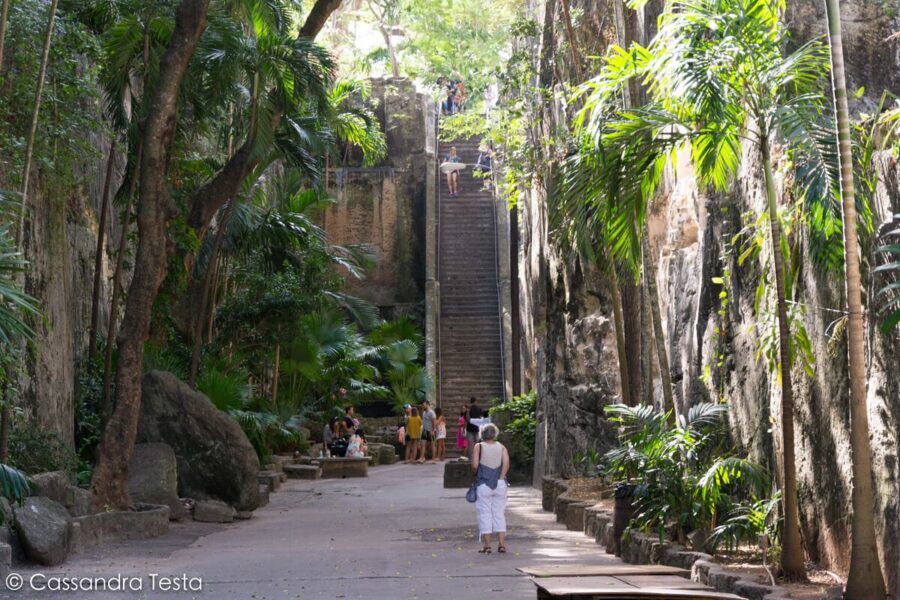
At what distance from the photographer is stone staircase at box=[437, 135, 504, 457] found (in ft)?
102

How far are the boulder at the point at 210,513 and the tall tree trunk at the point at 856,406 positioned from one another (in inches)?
379

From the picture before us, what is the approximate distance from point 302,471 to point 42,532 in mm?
13423

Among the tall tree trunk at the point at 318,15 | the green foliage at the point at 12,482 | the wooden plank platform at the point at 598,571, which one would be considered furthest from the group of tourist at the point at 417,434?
the green foliage at the point at 12,482

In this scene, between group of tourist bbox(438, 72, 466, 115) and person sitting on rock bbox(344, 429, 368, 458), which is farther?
group of tourist bbox(438, 72, 466, 115)

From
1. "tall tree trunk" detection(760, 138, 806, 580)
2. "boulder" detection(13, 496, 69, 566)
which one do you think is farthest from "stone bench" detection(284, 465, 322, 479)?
"tall tree trunk" detection(760, 138, 806, 580)

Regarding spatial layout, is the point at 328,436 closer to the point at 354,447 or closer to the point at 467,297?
the point at 354,447

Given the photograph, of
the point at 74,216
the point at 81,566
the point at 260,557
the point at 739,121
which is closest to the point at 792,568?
the point at 739,121

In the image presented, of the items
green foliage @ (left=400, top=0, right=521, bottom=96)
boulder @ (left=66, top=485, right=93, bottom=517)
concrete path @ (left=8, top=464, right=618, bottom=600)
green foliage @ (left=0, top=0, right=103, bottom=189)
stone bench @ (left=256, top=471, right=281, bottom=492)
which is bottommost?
concrete path @ (left=8, top=464, right=618, bottom=600)

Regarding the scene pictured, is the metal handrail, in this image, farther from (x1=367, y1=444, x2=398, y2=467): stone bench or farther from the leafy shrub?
the leafy shrub

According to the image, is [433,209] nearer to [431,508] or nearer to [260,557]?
[431,508]

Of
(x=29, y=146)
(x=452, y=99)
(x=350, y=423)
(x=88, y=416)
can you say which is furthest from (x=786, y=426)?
(x=452, y=99)

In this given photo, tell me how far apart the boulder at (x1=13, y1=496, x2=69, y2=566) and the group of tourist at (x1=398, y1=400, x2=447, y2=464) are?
1612cm

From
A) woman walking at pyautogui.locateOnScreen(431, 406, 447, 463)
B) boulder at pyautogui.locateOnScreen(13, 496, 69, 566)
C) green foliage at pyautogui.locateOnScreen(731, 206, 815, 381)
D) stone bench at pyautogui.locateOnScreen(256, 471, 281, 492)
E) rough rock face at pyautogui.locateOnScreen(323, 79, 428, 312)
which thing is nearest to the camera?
green foliage at pyautogui.locateOnScreen(731, 206, 815, 381)

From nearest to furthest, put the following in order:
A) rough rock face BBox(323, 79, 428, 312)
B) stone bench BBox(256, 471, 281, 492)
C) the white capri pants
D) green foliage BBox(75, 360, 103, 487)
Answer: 1. the white capri pants
2. green foliage BBox(75, 360, 103, 487)
3. stone bench BBox(256, 471, 281, 492)
4. rough rock face BBox(323, 79, 428, 312)
